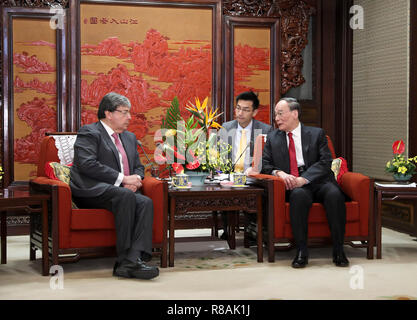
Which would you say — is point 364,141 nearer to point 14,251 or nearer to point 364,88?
point 364,88

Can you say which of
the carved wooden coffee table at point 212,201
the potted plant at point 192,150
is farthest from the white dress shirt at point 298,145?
the potted plant at point 192,150

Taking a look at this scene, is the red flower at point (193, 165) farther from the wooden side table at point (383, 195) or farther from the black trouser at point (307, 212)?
the wooden side table at point (383, 195)

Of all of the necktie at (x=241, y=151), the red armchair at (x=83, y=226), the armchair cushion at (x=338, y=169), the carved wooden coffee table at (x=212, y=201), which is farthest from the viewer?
the necktie at (x=241, y=151)

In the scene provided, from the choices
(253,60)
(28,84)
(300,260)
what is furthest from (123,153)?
(253,60)

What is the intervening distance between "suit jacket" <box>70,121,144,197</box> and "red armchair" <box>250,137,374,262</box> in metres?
1.10

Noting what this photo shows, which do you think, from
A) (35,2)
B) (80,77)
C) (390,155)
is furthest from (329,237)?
(35,2)

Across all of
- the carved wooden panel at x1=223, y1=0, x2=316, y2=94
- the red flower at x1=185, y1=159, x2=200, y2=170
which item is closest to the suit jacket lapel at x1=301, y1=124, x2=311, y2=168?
the red flower at x1=185, y1=159, x2=200, y2=170

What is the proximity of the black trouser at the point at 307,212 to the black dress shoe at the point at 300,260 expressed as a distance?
0.04m

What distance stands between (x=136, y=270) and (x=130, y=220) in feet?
1.04

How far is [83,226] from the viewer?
348 cm

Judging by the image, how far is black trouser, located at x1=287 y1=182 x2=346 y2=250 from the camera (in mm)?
3707

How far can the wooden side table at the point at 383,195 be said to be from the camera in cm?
394

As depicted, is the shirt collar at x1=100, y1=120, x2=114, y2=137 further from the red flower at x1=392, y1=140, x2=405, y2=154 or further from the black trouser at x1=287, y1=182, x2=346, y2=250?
the red flower at x1=392, y1=140, x2=405, y2=154

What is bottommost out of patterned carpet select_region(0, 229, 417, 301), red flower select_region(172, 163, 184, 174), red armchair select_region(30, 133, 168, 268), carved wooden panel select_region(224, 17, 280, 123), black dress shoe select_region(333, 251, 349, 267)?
patterned carpet select_region(0, 229, 417, 301)
